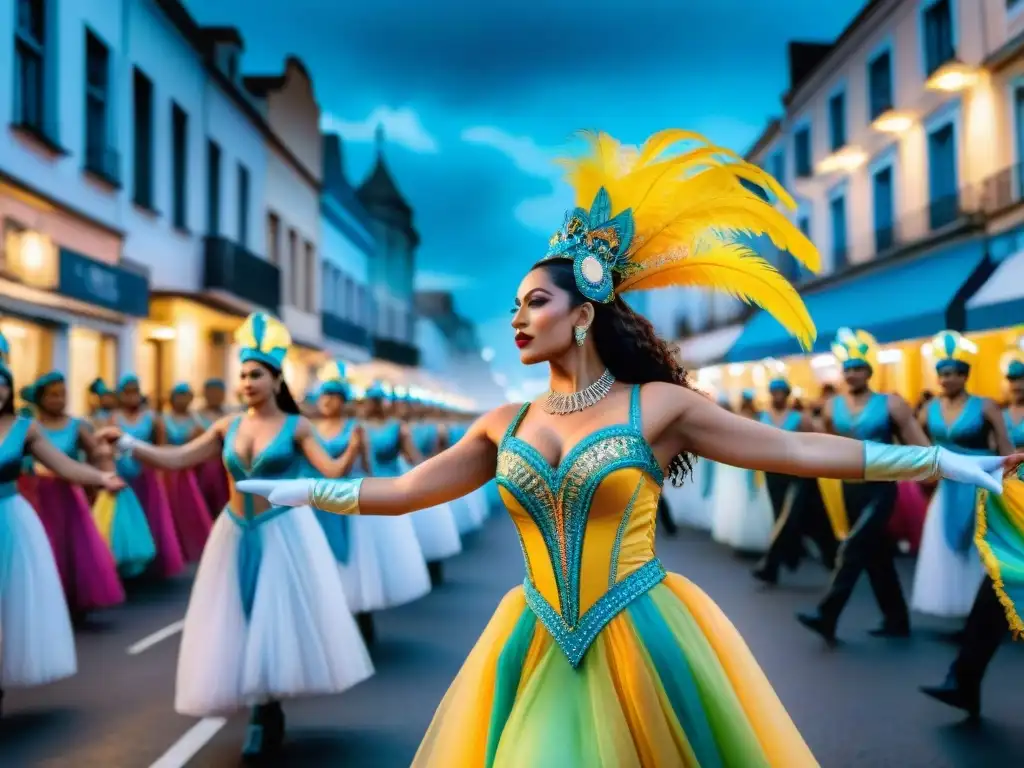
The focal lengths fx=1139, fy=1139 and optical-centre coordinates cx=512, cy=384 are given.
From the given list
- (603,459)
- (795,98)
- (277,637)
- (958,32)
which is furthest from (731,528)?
(795,98)

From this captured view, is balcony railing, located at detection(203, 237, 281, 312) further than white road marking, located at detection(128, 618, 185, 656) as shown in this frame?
Yes

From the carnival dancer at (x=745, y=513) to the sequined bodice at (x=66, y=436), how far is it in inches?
296

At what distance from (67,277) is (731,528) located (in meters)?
9.48

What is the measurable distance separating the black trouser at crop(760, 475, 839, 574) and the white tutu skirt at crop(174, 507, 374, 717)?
20.1 ft

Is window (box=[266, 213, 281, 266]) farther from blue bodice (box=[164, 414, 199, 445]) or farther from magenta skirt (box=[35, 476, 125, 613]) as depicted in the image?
magenta skirt (box=[35, 476, 125, 613])

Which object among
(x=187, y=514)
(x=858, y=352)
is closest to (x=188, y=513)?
(x=187, y=514)

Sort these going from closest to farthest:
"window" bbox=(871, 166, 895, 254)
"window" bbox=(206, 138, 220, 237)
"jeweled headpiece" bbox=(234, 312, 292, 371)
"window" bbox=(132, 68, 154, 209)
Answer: "jeweled headpiece" bbox=(234, 312, 292, 371), "window" bbox=(132, 68, 154, 209), "window" bbox=(206, 138, 220, 237), "window" bbox=(871, 166, 895, 254)

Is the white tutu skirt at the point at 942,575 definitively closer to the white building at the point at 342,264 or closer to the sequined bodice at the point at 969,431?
the sequined bodice at the point at 969,431

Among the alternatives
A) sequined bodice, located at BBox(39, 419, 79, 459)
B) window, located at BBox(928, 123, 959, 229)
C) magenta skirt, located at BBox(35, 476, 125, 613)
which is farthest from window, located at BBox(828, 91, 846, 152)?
magenta skirt, located at BBox(35, 476, 125, 613)

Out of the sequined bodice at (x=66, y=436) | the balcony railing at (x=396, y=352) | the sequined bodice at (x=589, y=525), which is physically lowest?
the sequined bodice at (x=589, y=525)

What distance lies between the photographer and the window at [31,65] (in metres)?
15.9

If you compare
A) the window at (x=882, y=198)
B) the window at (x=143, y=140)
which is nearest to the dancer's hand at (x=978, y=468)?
the window at (x=143, y=140)

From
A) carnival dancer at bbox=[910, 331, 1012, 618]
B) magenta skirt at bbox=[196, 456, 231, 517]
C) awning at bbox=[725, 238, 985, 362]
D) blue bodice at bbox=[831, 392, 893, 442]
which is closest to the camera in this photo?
carnival dancer at bbox=[910, 331, 1012, 618]

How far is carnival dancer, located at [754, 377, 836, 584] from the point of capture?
11195 mm
